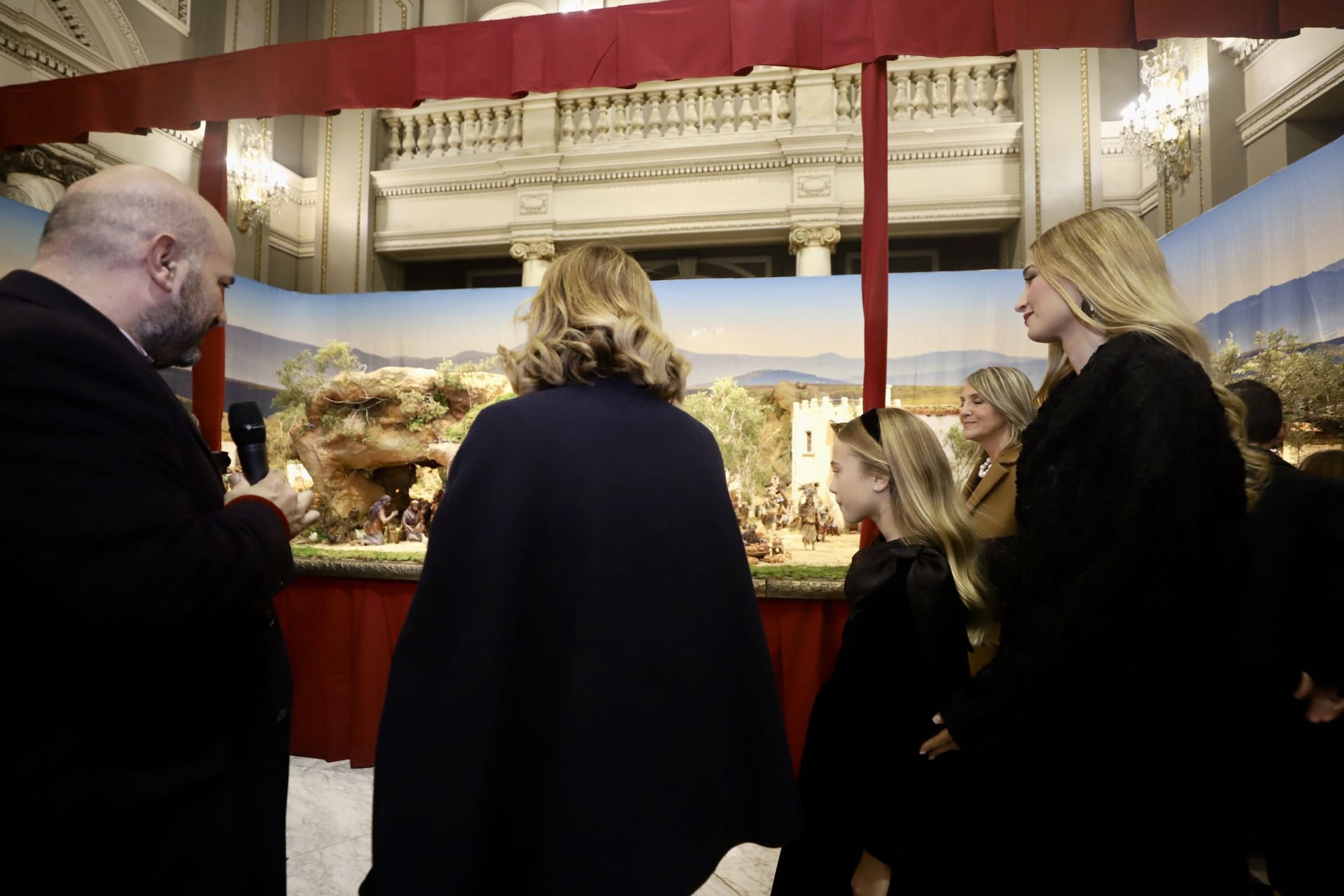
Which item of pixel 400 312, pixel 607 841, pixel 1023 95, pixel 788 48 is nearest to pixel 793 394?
pixel 788 48

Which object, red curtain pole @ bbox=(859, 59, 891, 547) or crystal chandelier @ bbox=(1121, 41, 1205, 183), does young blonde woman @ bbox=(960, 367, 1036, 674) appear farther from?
crystal chandelier @ bbox=(1121, 41, 1205, 183)

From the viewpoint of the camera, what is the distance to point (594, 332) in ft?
4.46

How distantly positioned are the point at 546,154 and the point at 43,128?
4.74 metres

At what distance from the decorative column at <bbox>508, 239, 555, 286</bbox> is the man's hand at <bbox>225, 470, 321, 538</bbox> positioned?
7002 mm

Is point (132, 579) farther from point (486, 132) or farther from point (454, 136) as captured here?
point (454, 136)

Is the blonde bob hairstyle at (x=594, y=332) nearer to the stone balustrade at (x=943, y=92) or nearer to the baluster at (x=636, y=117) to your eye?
the stone balustrade at (x=943, y=92)

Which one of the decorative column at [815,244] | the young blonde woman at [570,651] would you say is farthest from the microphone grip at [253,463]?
the decorative column at [815,244]

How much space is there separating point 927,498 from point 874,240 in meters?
1.54

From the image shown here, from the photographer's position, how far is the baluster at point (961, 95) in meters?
7.74

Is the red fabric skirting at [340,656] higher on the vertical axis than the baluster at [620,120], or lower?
lower

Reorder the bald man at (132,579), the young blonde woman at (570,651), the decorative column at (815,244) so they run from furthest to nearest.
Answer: the decorative column at (815,244) → the young blonde woman at (570,651) → the bald man at (132,579)

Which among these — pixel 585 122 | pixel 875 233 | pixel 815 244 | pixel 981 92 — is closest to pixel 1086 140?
pixel 981 92

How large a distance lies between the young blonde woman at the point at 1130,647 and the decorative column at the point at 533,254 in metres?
7.44

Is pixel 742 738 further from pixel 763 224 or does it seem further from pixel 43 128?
pixel 763 224
